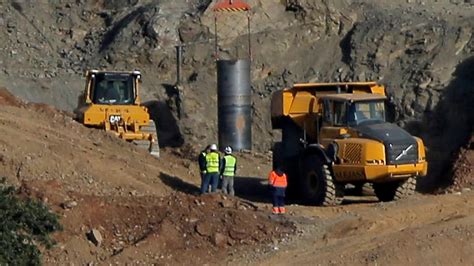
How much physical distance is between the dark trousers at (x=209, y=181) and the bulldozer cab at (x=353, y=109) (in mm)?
2361

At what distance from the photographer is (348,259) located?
56.7 ft

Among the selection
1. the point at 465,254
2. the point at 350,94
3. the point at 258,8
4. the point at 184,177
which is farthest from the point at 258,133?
the point at 465,254

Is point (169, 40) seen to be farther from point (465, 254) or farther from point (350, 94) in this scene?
point (465, 254)

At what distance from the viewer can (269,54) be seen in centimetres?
3722

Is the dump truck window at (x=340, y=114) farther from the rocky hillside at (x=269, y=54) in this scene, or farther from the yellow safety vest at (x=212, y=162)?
the rocky hillside at (x=269, y=54)

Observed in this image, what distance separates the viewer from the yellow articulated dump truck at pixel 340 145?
874 inches

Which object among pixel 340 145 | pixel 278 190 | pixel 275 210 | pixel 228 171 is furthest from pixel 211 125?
pixel 275 210

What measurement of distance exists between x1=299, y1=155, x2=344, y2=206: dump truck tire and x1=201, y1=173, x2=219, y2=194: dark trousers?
5.42 feet

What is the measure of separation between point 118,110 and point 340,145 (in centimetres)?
818

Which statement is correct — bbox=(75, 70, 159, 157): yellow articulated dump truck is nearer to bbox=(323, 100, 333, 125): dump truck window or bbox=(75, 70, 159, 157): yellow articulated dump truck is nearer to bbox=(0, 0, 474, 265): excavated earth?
bbox=(0, 0, 474, 265): excavated earth

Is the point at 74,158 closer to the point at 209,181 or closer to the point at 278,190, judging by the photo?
the point at 209,181

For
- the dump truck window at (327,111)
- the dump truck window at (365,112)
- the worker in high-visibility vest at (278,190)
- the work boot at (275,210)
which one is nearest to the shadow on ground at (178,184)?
the worker in high-visibility vest at (278,190)

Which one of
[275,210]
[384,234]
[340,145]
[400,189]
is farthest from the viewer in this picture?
[400,189]

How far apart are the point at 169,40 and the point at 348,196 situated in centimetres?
1553
